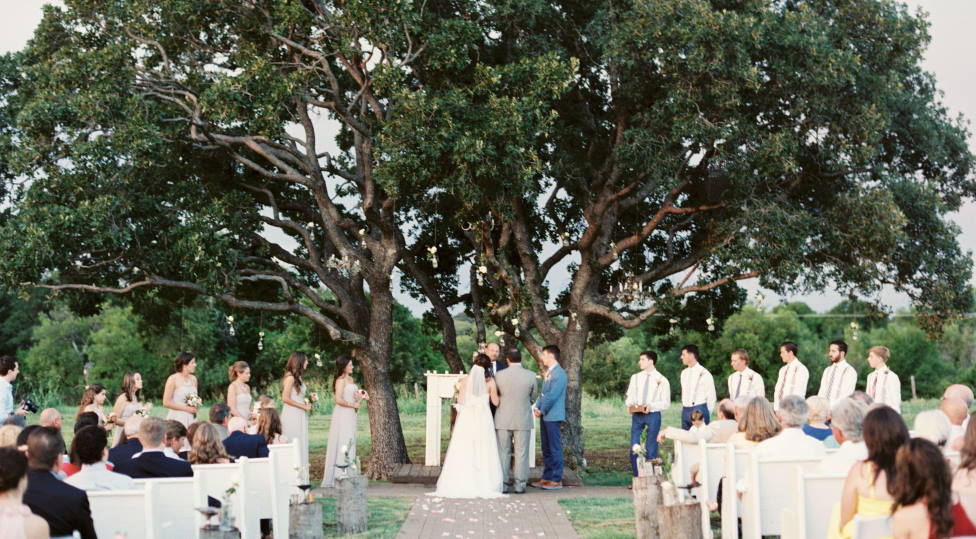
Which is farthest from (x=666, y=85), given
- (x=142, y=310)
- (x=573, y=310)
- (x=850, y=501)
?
(x=850, y=501)

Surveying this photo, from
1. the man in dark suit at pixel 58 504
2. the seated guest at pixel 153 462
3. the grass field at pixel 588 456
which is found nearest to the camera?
the man in dark suit at pixel 58 504

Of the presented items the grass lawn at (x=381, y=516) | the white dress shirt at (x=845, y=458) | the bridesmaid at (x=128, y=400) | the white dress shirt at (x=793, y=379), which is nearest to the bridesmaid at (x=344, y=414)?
the grass lawn at (x=381, y=516)

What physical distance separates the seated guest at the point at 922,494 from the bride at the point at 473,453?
10.2 meters

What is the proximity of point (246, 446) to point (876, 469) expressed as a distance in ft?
20.7

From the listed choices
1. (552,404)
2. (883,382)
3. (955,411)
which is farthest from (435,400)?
(955,411)

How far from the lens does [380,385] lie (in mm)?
19531

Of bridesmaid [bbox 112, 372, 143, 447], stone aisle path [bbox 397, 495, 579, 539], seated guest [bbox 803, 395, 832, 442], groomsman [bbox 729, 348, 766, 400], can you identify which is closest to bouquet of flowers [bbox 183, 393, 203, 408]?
bridesmaid [bbox 112, 372, 143, 447]

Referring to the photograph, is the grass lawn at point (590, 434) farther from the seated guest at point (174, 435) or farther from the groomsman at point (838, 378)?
the seated guest at point (174, 435)

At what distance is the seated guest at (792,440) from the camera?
27.4 feet

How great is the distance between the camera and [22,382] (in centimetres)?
5762

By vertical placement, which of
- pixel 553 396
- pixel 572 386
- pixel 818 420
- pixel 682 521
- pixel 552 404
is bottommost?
pixel 682 521

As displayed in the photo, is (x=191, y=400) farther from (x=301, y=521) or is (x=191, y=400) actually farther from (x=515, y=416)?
(x=515, y=416)

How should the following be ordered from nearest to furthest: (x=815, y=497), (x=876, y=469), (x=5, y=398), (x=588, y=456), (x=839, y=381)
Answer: (x=876, y=469) → (x=815, y=497) → (x=5, y=398) → (x=839, y=381) → (x=588, y=456)

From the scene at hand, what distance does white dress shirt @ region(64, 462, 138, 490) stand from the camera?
279 inches
